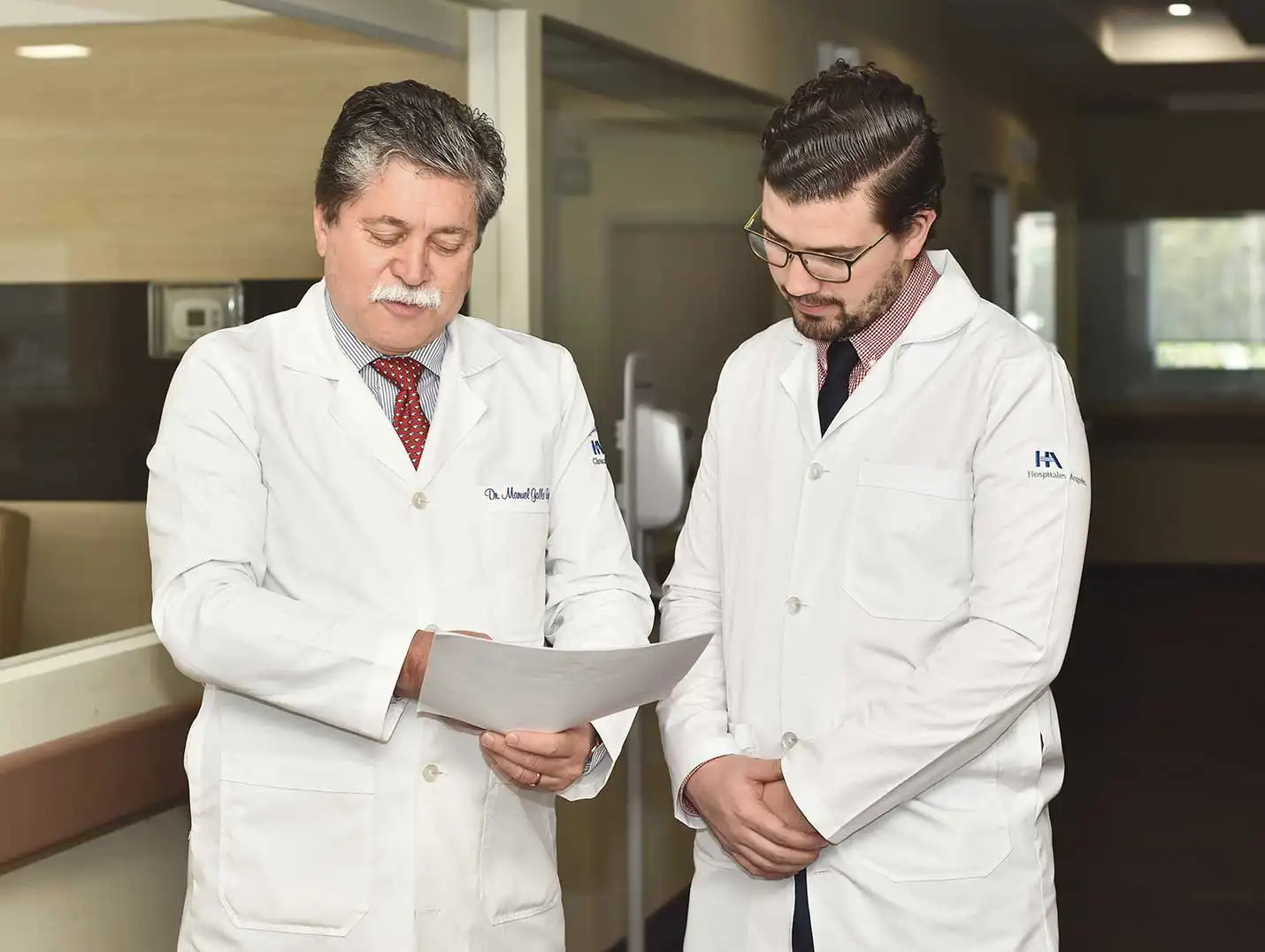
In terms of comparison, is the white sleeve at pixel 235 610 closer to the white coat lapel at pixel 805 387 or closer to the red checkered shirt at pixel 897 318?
the white coat lapel at pixel 805 387

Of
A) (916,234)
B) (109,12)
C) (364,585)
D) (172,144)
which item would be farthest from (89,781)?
(916,234)

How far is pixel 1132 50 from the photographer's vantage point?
19.0 feet

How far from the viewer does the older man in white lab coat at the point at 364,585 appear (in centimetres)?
181

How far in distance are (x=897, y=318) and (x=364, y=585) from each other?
722 mm

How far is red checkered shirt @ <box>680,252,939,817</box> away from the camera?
201cm

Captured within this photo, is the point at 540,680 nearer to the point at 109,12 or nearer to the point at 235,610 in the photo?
the point at 235,610

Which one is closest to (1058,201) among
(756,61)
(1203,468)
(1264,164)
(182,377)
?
(1264,164)

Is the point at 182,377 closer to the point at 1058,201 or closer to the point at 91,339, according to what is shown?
the point at 91,339

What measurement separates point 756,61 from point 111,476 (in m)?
2.43

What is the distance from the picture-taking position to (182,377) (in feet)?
6.27

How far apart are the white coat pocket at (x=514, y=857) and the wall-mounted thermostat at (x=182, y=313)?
39.9 inches

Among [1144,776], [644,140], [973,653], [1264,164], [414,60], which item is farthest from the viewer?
[1264,164]

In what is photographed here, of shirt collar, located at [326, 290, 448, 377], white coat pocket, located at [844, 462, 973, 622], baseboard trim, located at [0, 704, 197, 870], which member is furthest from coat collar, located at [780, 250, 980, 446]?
baseboard trim, located at [0, 704, 197, 870]

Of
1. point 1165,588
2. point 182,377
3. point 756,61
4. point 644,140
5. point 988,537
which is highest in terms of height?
point 756,61
